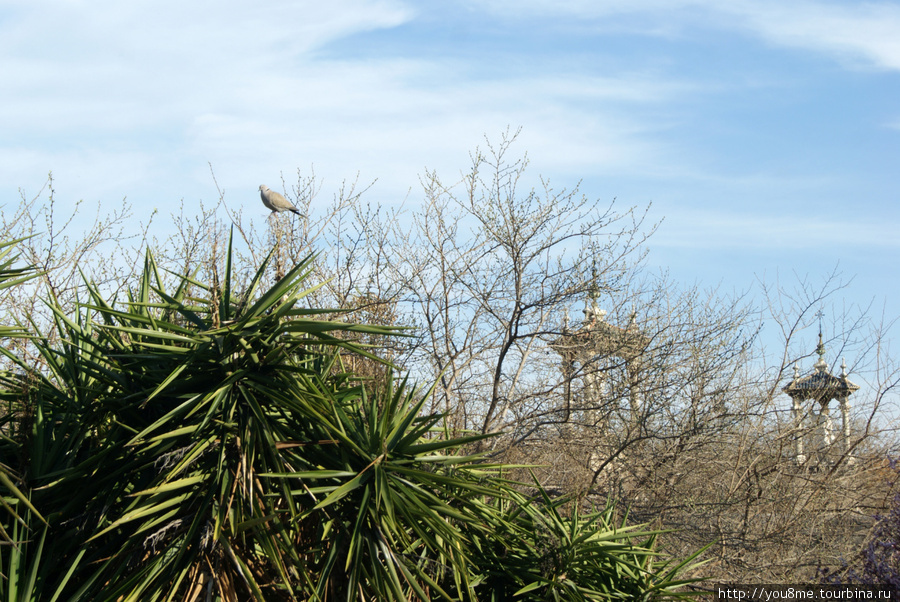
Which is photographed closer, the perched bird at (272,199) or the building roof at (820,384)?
the perched bird at (272,199)

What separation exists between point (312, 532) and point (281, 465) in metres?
0.72

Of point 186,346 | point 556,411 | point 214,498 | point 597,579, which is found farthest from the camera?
point 556,411

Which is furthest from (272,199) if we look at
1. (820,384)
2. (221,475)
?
(820,384)

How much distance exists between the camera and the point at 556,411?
1058 centimetres

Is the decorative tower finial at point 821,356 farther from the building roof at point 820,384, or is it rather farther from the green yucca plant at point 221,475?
the green yucca plant at point 221,475

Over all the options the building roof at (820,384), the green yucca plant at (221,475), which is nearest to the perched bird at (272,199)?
the green yucca plant at (221,475)

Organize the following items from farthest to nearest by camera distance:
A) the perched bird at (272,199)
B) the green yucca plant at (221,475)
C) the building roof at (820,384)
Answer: the building roof at (820,384) → the perched bird at (272,199) → the green yucca plant at (221,475)

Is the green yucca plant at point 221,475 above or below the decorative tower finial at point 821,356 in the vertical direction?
below

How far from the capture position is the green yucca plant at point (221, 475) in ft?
13.0

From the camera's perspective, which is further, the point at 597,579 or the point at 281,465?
the point at 597,579

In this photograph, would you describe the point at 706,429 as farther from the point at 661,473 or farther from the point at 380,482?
the point at 380,482

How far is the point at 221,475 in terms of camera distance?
410cm

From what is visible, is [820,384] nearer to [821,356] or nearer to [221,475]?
[821,356]

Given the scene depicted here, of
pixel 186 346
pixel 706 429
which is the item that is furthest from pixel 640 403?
pixel 186 346
